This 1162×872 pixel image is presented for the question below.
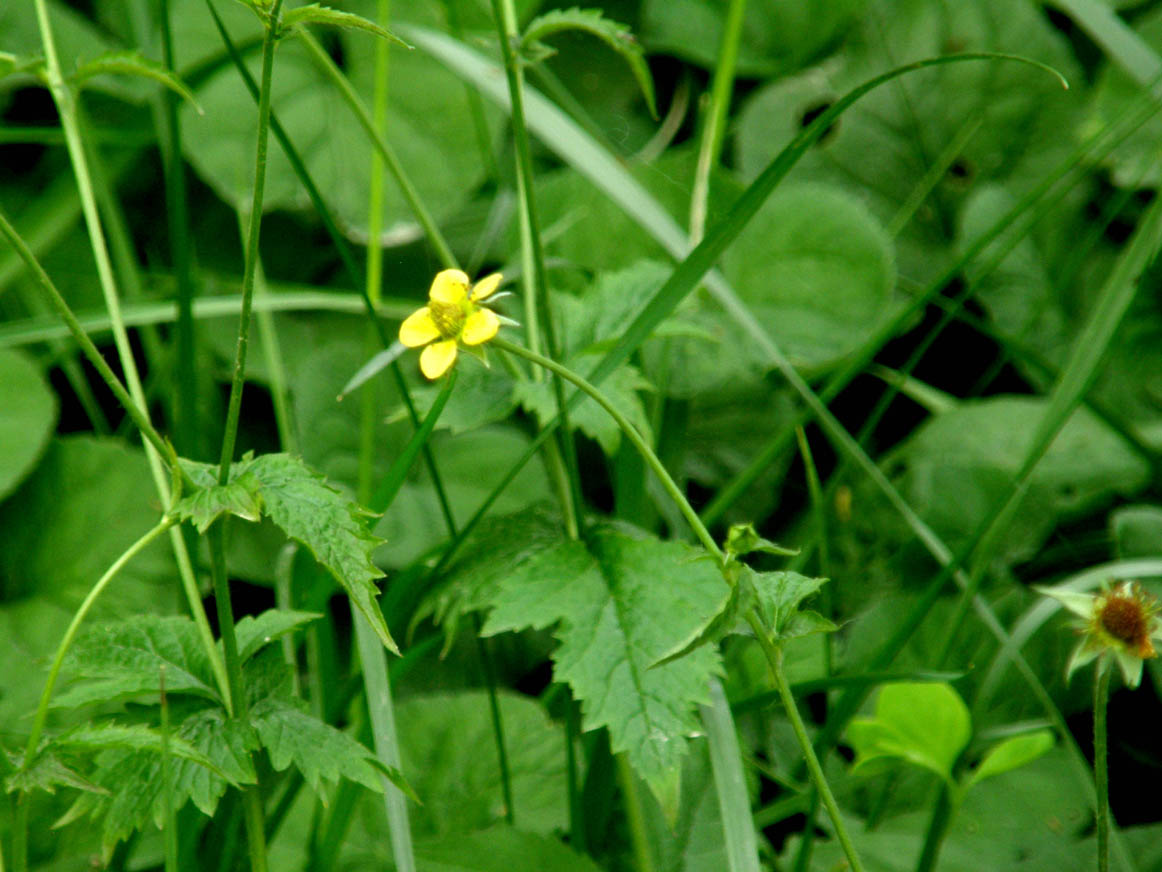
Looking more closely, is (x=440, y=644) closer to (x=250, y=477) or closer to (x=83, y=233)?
(x=250, y=477)

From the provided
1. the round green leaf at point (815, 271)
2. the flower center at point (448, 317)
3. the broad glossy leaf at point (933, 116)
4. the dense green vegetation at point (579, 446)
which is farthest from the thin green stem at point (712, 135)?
the flower center at point (448, 317)

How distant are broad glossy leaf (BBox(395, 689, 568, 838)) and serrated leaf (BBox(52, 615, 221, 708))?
328 millimetres

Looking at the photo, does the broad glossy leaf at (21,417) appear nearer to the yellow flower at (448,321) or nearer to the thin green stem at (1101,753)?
the yellow flower at (448,321)

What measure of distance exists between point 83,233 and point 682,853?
45.5 inches

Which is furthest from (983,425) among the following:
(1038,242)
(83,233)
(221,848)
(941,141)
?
(83,233)

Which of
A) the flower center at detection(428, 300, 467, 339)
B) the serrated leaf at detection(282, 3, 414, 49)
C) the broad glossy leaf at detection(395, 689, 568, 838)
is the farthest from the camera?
the broad glossy leaf at detection(395, 689, 568, 838)

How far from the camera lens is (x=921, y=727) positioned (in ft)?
2.77

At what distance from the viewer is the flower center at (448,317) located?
2.07 feet

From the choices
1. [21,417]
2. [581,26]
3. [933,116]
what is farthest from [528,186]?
[933,116]

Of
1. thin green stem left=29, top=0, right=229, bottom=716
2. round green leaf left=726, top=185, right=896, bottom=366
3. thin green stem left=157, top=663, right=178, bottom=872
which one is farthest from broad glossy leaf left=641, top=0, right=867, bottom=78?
thin green stem left=157, top=663, right=178, bottom=872

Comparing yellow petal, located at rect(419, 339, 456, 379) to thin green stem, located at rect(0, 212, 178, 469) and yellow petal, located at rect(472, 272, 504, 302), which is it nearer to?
yellow petal, located at rect(472, 272, 504, 302)

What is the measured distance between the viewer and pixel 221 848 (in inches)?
32.3

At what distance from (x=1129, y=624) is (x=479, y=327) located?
44cm

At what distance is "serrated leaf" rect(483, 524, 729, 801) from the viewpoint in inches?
27.8
